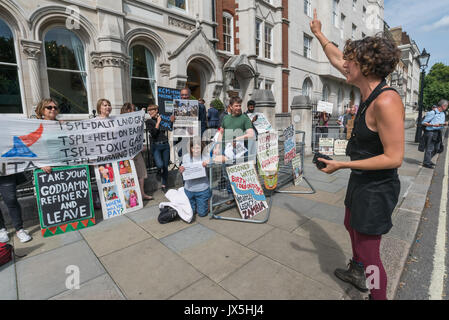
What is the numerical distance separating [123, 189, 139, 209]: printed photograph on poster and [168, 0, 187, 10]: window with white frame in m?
9.39

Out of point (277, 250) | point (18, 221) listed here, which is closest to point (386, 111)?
point (277, 250)

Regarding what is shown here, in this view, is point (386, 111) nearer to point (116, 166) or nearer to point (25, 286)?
point (25, 286)

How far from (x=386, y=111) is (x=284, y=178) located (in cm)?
466

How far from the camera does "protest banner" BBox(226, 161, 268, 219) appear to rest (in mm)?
3863

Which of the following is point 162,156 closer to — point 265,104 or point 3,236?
point 3,236

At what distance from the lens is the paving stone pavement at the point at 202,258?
2.29 meters

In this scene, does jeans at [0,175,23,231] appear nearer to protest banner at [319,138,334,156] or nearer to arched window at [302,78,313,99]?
protest banner at [319,138,334,156]

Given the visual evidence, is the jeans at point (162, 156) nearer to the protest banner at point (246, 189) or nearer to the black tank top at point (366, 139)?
the protest banner at point (246, 189)

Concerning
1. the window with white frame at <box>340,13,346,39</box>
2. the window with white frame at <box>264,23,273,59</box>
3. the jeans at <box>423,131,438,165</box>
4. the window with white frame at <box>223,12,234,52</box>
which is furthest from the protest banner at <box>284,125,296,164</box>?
the window with white frame at <box>340,13,346,39</box>

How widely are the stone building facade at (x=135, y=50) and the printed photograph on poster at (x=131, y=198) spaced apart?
218 inches

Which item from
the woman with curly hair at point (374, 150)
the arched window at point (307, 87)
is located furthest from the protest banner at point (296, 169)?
the arched window at point (307, 87)

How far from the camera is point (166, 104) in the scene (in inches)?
221

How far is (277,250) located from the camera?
2.96 meters

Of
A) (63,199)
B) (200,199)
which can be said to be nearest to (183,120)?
(200,199)
